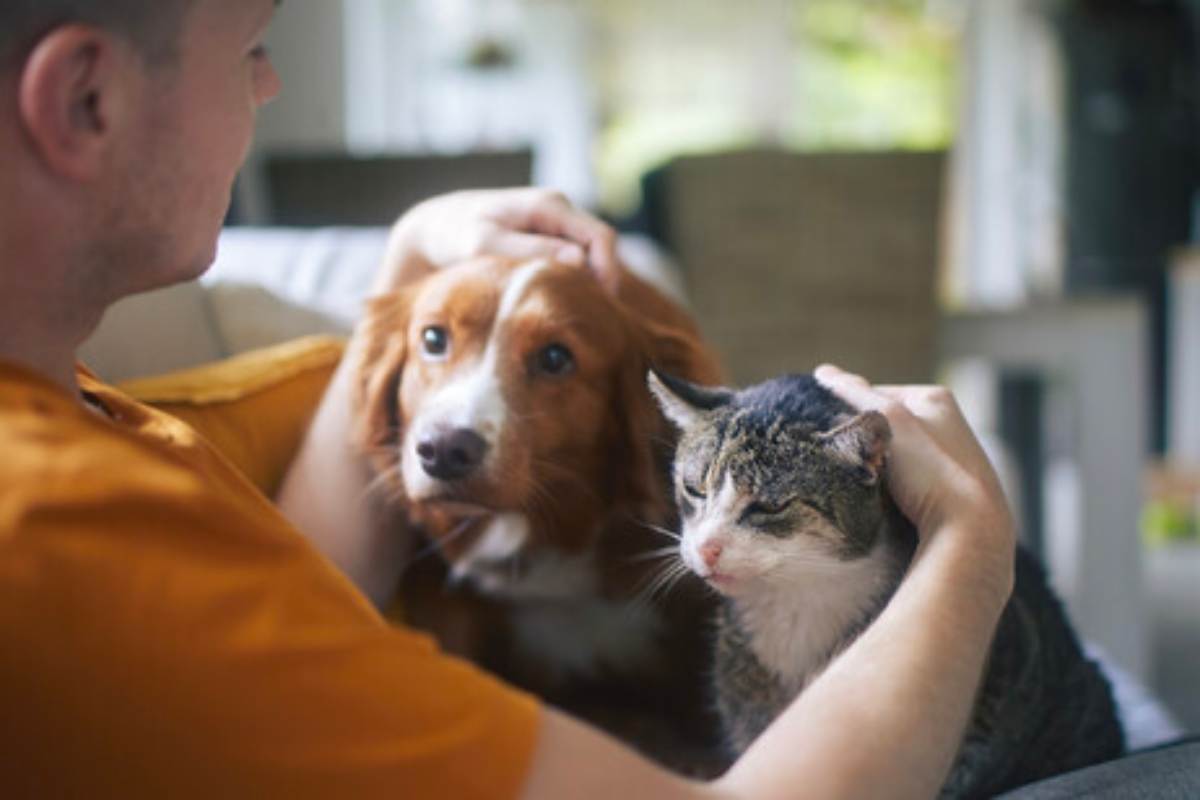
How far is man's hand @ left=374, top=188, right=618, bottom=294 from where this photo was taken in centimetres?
99

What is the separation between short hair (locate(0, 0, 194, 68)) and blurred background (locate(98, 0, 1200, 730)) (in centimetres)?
98

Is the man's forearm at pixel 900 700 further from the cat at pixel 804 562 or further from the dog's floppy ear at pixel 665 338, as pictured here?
the dog's floppy ear at pixel 665 338

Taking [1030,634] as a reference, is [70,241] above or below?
above

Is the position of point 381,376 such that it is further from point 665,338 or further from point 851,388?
point 851,388

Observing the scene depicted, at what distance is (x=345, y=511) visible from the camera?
39.3 inches

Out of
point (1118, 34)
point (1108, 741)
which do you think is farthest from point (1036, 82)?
point (1108, 741)

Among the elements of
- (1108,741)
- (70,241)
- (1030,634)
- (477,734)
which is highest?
(70,241)

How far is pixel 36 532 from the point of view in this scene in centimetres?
48

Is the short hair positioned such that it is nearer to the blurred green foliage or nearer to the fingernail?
the fingernail

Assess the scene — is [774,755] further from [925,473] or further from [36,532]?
[36,532]

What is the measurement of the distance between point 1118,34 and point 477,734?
5156 millimetres

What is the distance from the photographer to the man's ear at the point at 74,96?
0.53 meters

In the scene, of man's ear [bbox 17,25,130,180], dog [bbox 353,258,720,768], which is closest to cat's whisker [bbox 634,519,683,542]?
dog [bbox 353,258,720,768]

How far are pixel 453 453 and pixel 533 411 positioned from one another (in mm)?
85
